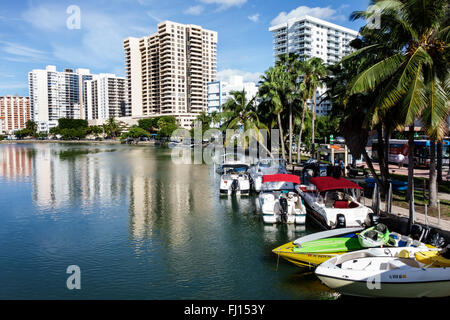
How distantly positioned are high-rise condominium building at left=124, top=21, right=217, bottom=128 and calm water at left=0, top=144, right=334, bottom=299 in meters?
137

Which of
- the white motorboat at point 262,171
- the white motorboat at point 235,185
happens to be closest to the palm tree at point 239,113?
the white motorboat at point 262,171

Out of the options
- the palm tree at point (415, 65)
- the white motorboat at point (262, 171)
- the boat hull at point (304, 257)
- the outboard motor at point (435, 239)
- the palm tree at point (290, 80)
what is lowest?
the boat hull at point (304, 257)

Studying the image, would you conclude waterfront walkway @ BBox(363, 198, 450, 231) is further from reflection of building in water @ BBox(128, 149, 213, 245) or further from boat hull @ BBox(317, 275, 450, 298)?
reflection of building in water @ BBox(128, 149, 213, 245)

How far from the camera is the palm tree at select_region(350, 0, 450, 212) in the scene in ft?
54.5

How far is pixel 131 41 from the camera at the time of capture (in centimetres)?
18250

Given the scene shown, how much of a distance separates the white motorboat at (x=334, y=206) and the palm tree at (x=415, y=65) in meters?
5.01

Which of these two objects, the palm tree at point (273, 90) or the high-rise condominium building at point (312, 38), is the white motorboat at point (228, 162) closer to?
Answer: the palm tree at point (273, 90)

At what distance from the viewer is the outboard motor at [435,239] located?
14.2 m

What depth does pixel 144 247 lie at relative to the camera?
1784cm

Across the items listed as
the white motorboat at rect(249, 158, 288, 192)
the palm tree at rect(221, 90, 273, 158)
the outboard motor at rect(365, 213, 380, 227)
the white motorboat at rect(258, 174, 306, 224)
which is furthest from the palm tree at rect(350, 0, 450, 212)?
the palm tree at rect(221, 90, 273, 158)

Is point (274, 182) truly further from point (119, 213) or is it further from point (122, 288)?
point (122, 288)

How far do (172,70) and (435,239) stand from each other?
162 metres
